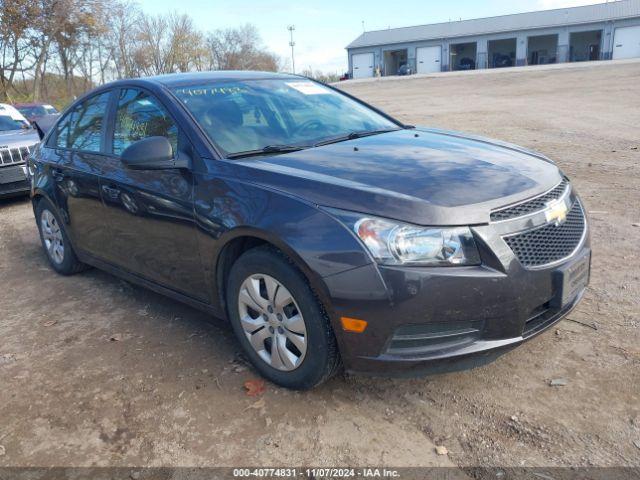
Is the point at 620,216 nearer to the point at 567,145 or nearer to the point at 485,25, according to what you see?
the point at 567,145

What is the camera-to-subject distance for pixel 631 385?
9.33 ft

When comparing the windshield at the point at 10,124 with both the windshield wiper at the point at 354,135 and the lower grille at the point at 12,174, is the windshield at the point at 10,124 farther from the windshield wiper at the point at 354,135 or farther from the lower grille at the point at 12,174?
the windshield wiper at the point at 354,135

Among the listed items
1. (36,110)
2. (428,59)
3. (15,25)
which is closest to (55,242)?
(36,110)

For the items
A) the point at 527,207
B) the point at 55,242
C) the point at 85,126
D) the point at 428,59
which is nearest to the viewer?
the point at 527,207

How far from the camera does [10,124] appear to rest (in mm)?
9500

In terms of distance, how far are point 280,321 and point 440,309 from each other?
85 cm

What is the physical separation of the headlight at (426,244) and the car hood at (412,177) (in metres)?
0.05

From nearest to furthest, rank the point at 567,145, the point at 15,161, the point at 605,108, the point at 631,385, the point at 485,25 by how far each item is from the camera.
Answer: the point at 631,385 < the point at 15,161 < the point at 567,145 < the point at 605,108 < the point at 485,25

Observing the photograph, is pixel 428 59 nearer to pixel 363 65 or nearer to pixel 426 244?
pixel 363 65

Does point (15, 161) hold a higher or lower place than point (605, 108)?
higher

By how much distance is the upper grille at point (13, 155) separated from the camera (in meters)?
8.13

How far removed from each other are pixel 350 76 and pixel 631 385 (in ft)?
241

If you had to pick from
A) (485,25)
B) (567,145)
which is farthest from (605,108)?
(485,25)

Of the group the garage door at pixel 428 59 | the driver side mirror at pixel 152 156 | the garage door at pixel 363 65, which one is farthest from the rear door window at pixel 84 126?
the garage door at pixel 363 65
